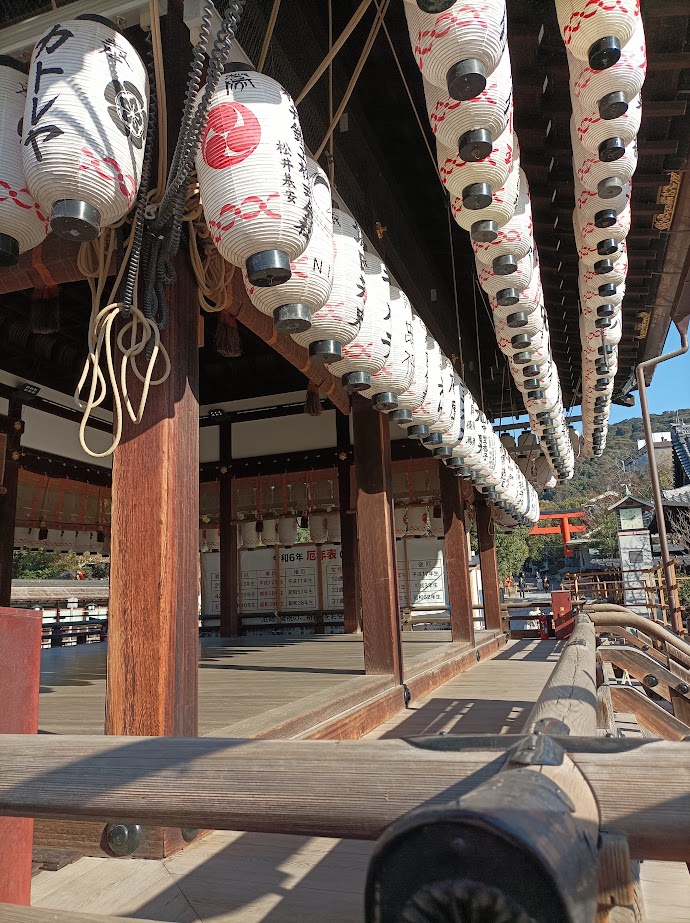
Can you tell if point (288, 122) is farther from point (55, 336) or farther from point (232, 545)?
point (232, 545)

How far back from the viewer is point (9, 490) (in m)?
8.09

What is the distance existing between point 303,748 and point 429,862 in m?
0.52

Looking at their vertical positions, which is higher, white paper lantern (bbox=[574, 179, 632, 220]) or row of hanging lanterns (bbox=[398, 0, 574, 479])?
white paper lantern (bbox=[574, 179, 632, 220])

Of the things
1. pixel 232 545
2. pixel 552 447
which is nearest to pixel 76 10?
pixel 552 447

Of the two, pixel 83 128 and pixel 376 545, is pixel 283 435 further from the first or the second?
pixel 83 128

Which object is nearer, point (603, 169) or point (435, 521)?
point (603, 169)

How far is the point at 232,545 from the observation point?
11.2m

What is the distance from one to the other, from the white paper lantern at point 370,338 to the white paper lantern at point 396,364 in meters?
0.10

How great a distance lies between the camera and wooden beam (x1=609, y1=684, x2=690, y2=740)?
3.94m

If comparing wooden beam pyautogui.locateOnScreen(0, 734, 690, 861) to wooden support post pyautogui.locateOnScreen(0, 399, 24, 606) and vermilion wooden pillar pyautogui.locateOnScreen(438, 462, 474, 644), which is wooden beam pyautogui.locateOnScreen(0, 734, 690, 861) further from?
vermilion wooden pillar pyautogui.locateOnScreen(438, 462, 474, 644)

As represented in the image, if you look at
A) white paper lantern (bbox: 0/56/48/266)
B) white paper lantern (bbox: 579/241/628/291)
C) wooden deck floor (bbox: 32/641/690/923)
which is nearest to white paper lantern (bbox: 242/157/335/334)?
white paper lantern (bbox: 0/56/48/266)

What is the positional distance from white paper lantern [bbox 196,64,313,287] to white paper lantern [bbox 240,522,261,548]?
945 cm

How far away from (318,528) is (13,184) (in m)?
9.40

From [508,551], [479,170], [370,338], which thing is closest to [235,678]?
[370,338]
